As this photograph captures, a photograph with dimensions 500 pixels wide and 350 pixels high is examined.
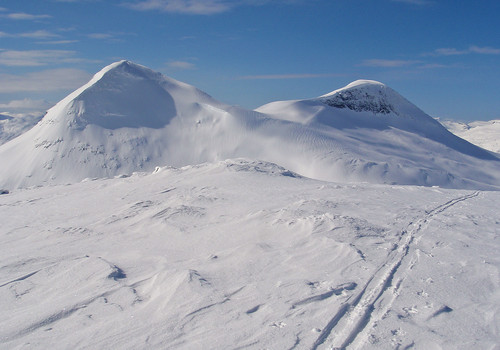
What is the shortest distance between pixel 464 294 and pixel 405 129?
2275 inches

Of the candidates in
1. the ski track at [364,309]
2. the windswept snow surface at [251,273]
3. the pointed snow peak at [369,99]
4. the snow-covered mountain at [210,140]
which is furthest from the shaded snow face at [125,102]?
the ski track at [364,309]

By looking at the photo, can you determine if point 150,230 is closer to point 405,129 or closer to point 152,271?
point 152,271

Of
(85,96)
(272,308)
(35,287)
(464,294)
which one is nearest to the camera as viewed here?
(272,308)

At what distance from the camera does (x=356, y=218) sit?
9148mm

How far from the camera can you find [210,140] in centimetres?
4819

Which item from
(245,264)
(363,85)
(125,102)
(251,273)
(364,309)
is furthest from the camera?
(363,85)

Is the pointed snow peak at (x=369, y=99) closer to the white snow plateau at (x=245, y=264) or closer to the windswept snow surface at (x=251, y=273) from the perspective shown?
A: the white snow plateau at (x=245, y=264)

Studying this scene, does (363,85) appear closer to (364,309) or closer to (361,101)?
(361,101)

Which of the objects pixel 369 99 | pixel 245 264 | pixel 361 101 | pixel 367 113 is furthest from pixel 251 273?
pixel 369 99

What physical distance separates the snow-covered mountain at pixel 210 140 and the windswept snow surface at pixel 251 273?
3025 centimetres

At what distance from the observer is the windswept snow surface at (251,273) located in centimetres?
477

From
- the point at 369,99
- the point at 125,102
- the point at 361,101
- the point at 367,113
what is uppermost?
the point at 369,99

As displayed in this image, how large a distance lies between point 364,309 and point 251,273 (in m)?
1.81

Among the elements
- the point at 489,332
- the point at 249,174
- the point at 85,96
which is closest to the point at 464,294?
the point at 489,332
